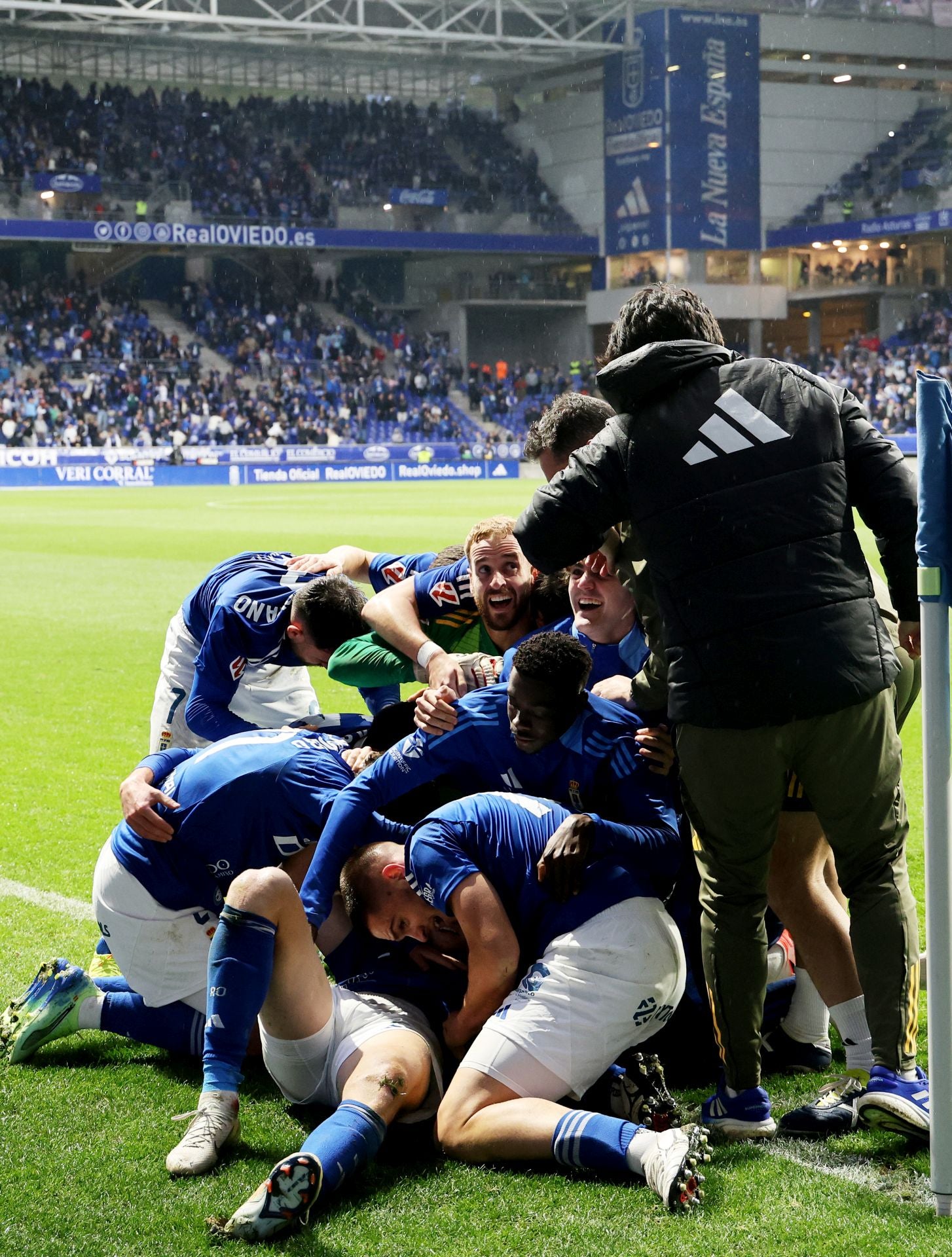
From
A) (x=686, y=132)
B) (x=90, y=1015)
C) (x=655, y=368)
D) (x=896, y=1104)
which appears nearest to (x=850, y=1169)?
(x=896, y=1104)

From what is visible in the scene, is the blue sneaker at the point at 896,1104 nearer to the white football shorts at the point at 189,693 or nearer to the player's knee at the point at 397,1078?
the player's knee at the point at 397,1078

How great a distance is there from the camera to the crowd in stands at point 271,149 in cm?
4494

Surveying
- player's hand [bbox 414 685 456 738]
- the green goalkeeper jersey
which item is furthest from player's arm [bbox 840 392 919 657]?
the green goalkeeper jersey

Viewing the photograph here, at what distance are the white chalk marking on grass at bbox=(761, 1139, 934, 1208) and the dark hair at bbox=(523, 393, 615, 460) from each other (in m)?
2.14

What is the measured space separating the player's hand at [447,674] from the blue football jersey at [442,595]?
0.46m

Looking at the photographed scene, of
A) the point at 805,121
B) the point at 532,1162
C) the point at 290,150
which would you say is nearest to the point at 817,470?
the point at 532,1162

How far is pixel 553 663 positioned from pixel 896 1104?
133 centimetres

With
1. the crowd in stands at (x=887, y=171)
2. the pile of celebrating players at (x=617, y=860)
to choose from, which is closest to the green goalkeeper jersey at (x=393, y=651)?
the pile of celebrating players at (x=617, y=860)

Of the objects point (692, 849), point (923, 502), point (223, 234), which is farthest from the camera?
point (223, 234)

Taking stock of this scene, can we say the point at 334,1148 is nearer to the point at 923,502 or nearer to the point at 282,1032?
the point at 282,1032

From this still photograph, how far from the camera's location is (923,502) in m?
3.00

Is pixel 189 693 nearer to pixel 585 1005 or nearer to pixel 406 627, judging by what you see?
pixel 406 627

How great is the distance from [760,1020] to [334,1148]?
108cm

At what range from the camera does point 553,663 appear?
3652mm
